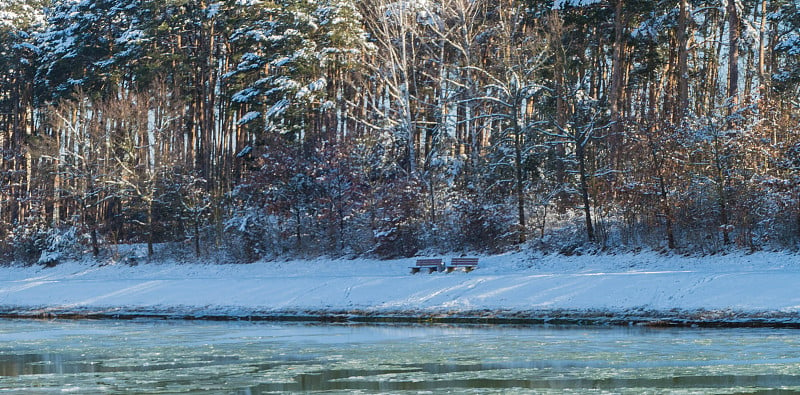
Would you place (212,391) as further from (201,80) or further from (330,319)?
(201,80)

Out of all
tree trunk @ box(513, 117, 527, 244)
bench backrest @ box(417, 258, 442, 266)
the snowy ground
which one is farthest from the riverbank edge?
tree trunk @ box(513, 117, 527, 244)

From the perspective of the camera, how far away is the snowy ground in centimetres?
2150

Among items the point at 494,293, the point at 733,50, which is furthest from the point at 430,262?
the point at 733,50

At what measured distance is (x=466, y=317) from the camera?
920 inches

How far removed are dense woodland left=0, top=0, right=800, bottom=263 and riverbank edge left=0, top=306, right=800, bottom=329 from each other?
7803 mm

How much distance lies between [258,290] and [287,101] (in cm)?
1522

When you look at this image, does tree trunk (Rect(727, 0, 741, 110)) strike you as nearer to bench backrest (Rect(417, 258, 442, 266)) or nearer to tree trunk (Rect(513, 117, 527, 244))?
tree trunk (Rect(513, 117, 527, 244))

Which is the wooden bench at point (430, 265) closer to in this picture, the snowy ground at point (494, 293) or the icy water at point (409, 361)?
the snowy ground at point (494, 293)

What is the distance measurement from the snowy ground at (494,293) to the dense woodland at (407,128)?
1740 millimetres

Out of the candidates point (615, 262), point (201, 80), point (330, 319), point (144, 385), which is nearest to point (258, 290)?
point (330, 319)

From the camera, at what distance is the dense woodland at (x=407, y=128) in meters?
30.2

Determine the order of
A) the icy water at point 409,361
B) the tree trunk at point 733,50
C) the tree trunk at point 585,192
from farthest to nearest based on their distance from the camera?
the tree trunk at point 733,50 → the tree trunk at point 585,192 → the icy water at point 409,361

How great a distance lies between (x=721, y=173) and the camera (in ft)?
95.3

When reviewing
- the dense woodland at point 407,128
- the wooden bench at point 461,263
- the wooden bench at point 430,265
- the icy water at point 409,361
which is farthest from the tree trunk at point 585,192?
the icy water at point 409,361
